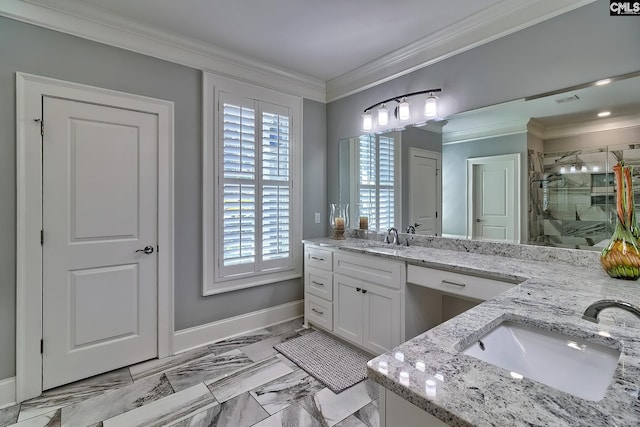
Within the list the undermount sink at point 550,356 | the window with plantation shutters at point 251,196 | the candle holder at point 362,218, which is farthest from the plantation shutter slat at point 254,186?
the undermount sink at point 550,356

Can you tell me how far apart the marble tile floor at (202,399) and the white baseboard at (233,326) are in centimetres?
20

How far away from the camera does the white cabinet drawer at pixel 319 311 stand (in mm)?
2895

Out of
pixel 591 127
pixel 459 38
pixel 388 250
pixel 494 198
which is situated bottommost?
pixel 388 250

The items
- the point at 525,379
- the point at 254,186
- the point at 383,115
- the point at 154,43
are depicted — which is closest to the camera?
the point at 525,379

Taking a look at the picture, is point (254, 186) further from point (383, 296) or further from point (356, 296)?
point (383, 296)

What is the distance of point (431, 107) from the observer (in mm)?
2566

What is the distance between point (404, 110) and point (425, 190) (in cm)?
75

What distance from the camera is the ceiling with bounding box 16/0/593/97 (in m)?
2.13

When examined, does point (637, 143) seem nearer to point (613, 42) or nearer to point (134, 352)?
point (613, 42)

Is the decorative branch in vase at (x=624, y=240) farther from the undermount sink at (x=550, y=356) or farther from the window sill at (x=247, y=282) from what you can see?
the window sill at (x=247, y=282)

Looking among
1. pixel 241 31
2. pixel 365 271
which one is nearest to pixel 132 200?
pixel 241 31

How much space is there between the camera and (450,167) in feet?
8.50

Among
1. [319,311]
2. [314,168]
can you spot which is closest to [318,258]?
[319,311]

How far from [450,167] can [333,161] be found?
1.44 metres
